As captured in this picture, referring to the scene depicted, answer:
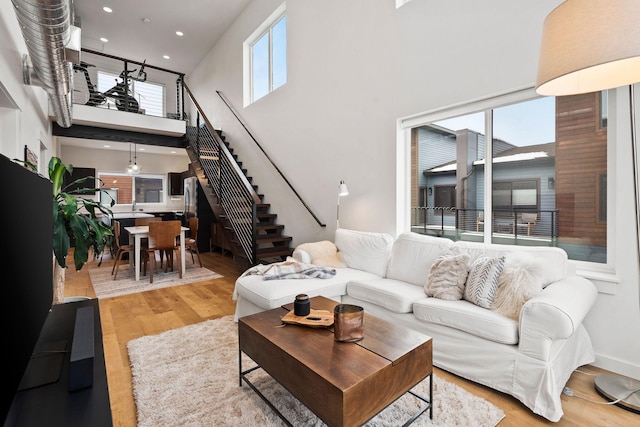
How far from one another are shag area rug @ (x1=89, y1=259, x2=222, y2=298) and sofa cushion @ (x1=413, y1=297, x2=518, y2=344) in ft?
11.7

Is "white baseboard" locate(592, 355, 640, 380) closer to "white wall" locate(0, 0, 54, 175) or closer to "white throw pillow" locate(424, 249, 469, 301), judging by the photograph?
"white throw pillow" locate(424, 249, 469, 301)

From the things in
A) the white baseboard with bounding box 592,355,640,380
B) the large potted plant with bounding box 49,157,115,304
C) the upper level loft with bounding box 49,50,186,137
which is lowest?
the white baseboard with bounding box 592,355,640,380

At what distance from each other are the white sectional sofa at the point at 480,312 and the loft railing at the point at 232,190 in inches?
56.1

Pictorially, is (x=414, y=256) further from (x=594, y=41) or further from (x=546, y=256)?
(x=594, y=41)

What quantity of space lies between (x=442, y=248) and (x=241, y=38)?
5.98m

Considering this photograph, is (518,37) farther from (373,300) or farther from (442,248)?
(373,300)

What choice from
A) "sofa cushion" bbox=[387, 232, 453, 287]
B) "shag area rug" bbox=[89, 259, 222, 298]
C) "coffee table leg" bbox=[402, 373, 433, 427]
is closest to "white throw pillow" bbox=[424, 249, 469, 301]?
"sofa cushion" bbox=[387, 232, 453, 287]

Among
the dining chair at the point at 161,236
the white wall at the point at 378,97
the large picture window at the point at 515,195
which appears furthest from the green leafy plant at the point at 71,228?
the large picture window at the point at 515,195

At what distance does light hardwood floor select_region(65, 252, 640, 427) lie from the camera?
174 cm

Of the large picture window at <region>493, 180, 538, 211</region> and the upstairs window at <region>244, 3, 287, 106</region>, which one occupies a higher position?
the upstairs window at <region>244, 3, 287, 106</region>

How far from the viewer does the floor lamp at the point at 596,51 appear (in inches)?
53.6

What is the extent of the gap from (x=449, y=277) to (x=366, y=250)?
1088 mm

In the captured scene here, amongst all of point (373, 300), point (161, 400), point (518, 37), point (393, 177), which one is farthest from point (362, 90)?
point (161, 400)

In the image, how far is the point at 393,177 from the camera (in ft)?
11.6
